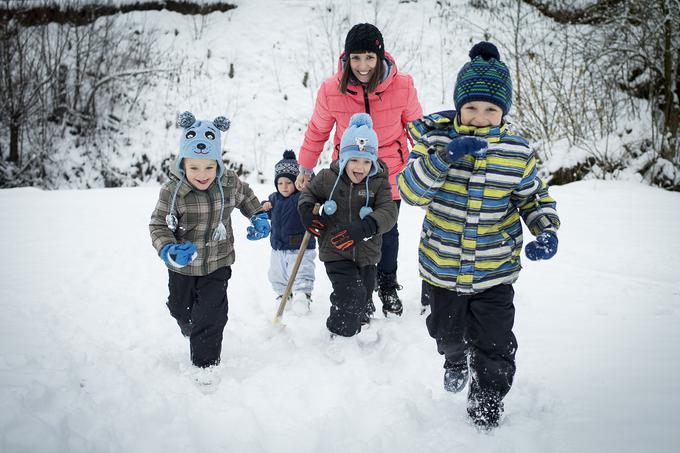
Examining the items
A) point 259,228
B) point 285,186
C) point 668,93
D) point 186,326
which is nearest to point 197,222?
A: point 259,228

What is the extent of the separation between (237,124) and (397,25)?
6415 millimetres

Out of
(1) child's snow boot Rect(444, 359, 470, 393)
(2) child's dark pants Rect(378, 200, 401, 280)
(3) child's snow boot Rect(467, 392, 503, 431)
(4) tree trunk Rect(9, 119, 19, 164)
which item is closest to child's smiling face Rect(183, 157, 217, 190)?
Answer: (2) child's dark pants Rect(378, 200, 401, 280)

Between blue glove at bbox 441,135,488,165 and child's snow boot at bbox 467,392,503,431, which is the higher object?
blue glove at bbox 441,135,488,165

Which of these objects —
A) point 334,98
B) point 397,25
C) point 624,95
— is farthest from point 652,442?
point 397,25

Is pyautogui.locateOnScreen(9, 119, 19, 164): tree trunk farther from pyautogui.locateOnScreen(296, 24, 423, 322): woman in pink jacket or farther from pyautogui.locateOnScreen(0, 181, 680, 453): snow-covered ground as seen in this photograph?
pyautogui.locateOnScreen(296, 24, 423, 322): woman in pink jacket

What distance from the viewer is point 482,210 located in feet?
6.77

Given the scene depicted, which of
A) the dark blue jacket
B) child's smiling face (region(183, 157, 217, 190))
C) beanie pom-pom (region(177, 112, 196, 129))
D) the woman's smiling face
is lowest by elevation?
the dark blue jacket

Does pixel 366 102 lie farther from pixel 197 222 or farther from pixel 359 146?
pixel 197 222

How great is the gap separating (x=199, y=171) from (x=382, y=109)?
1.45m

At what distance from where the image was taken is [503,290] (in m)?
2.13

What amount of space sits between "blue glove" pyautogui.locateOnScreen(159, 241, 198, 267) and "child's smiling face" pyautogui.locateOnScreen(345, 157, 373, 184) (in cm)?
118

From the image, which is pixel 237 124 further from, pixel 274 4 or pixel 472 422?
pixel 472 422

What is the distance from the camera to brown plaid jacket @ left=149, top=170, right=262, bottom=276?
2.60 m

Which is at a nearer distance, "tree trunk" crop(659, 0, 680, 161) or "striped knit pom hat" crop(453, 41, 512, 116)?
"striped knit pom hat" crop(453, 41, 512, 116)
